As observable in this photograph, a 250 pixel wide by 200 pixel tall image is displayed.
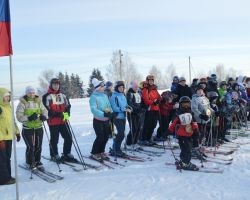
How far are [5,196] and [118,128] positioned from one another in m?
3.51

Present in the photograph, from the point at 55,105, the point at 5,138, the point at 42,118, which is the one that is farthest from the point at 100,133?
the point at 5,138

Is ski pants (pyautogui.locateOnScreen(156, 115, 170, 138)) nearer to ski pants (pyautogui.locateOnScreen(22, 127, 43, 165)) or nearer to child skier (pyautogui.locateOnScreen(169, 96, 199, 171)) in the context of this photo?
child skier (pyautogui.locateOnScreen(169, 96, 199, 171))

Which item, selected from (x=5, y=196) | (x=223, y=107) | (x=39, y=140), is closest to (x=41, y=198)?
(x=5, y=196)

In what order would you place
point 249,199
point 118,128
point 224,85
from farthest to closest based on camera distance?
point 224,85, point 118,128, point 249,199

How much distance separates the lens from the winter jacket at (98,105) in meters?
8.13

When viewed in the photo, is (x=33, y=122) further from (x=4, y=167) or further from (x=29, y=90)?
(x=4, y=167)

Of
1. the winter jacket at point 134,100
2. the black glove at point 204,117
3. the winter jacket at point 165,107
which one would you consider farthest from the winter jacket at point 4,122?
the winter jacket at point 165,107

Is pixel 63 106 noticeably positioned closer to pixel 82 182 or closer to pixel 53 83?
→ pixel 53 83

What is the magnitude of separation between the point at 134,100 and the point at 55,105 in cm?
250

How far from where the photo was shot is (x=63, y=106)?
26.6 ft

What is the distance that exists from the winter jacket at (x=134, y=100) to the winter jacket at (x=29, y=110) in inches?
107

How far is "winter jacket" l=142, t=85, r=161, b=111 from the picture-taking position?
32.4 ft

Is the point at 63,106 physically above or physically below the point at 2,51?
below

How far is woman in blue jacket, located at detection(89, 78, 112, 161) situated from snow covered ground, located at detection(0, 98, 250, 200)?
910 millimetres
